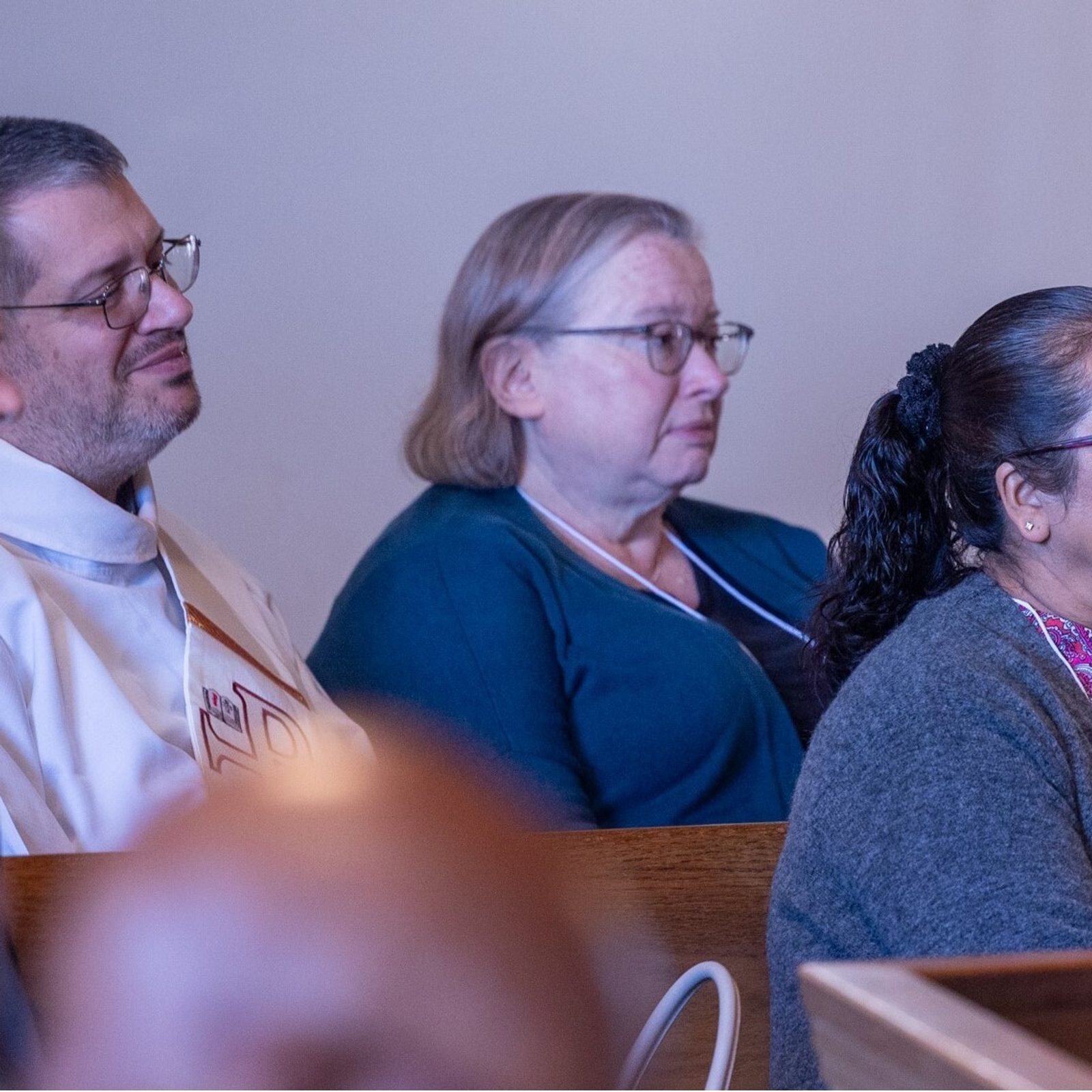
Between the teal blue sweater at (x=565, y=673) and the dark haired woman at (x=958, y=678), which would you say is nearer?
the dark haired woman at (x=958, y=678)

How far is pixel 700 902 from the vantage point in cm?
146

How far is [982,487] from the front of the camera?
1520 mm

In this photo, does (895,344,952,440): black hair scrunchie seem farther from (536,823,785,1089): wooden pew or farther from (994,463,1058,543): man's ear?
(536,823,785,1089): wooden pew

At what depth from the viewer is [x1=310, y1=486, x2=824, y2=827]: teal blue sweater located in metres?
2.03

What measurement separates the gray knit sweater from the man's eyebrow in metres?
0.93

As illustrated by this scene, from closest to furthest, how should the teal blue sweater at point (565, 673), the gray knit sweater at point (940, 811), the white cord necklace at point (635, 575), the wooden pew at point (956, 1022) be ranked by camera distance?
1. the wooden pew at point (956, 1022)
2. the gray knit sweater at point (940, 811)
3. the teal blue sweater at point (565, 673)
4. the white cord necklace at point (635, 575)

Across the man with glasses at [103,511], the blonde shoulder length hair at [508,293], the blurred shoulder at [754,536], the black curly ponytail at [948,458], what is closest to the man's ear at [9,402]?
the man with glasses at [103,511]

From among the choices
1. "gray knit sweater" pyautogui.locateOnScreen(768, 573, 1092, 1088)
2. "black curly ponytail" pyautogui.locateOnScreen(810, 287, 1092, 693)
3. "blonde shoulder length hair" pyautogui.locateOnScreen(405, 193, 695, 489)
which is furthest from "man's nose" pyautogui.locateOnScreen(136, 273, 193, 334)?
"gray knit sweater" pyautogui.locateOnScreen(768, 573, 1092, 1088)

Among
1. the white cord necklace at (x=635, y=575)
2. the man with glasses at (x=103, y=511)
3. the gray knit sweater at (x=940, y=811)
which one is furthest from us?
the white cord necklace at (x=635, y=575)

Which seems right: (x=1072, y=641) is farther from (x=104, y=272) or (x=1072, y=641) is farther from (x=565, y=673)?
(x=104, y=272)

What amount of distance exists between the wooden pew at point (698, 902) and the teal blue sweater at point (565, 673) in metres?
0.51

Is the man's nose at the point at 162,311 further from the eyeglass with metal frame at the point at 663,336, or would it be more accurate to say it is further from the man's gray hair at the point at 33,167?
the eyeglass with metal frame at the point at 663,336

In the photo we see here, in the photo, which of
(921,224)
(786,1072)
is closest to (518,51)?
(921,224)

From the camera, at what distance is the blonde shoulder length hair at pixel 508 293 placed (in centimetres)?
231
